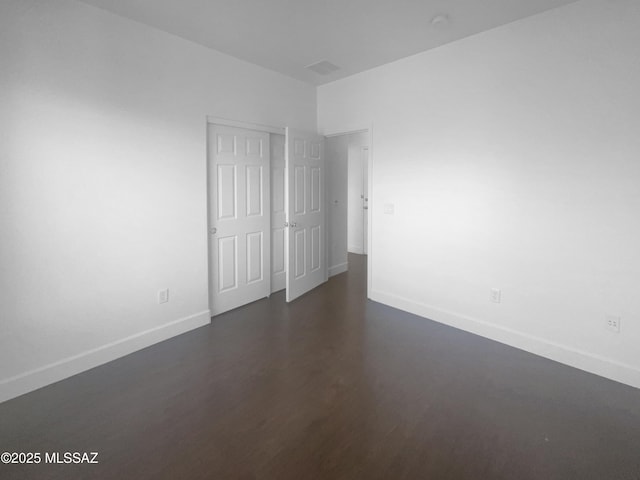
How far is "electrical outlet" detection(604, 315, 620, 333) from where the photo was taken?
242 centimetres

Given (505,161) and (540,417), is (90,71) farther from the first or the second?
(540,417)

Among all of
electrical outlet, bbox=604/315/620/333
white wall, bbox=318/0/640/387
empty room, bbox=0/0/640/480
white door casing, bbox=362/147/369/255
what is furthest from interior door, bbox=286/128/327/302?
electrical outlet, bbox=604/315/620/333

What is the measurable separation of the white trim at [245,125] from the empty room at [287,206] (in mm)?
68

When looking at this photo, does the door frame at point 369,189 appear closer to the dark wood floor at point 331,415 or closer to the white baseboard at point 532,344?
the white baseboard at point 532,344

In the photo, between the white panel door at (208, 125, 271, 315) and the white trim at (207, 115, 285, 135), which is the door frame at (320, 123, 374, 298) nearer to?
the white trim at (207, 115, 285, 135)

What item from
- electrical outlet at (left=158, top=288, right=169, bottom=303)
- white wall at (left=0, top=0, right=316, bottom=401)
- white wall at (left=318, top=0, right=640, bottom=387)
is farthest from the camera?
electrical outlet at (left=158, top=288, right=169, bottom=303)

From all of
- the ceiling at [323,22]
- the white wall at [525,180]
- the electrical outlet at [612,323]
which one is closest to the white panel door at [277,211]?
the ceiling at [323,22]

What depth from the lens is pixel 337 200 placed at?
17.2ft

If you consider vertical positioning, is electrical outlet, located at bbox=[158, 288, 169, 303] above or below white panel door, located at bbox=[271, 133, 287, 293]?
below

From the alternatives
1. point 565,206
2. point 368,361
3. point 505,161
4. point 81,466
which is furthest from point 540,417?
point 81,466

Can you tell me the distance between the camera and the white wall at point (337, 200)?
5051mm

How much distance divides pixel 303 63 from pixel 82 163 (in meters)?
2.41

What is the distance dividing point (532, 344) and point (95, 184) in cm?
380

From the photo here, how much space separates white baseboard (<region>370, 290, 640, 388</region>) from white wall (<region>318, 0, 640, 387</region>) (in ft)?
0.03
